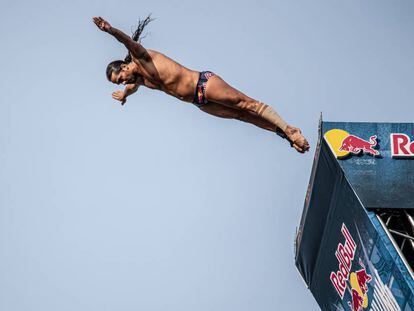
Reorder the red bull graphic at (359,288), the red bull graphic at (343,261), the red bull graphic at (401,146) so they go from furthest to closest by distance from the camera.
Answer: the red bull graphic at (343,261) → the red bull graphic at (359,288) → the red bull graphic at (401,146)

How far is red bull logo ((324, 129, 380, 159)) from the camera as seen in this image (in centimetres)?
2211

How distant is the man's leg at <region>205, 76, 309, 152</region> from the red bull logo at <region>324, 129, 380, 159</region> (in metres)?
4.25

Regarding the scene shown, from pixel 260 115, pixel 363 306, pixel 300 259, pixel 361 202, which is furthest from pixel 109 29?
pixel 300 259

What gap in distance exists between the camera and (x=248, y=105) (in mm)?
17969

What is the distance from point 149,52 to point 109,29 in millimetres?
1393

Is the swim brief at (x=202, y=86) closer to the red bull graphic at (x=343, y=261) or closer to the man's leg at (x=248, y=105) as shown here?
the man's leg at (x=248, y=105)

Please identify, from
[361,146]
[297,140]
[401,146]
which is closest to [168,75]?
[297,140]

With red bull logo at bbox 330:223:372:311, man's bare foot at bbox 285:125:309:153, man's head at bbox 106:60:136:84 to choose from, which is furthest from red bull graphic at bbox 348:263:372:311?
man's head at bbox 106:60:136:84

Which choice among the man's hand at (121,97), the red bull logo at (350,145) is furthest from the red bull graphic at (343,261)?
the man's hand at (121,97)

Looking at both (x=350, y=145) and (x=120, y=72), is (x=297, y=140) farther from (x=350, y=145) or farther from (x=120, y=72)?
(x=350, y=145)

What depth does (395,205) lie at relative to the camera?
21.8m

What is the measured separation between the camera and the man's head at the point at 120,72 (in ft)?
58.1

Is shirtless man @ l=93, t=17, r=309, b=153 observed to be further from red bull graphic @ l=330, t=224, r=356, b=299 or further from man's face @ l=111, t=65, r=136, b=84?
red bull graphic @ l=330, t=224, r=356, b=299

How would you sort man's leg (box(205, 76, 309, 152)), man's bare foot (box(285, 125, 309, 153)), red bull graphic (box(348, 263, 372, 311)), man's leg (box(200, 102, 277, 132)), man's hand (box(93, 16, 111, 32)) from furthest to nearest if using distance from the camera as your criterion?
red bull graphic (box(348, 263, 372, 311)) < man's leg (box(200, 102, 277, 132)) < man's bare foot (box(285, 125, 309, 153)) < man's leg (box(205, 76, 309, 152)) < man's hand (box(93, 16, 111, 32))
